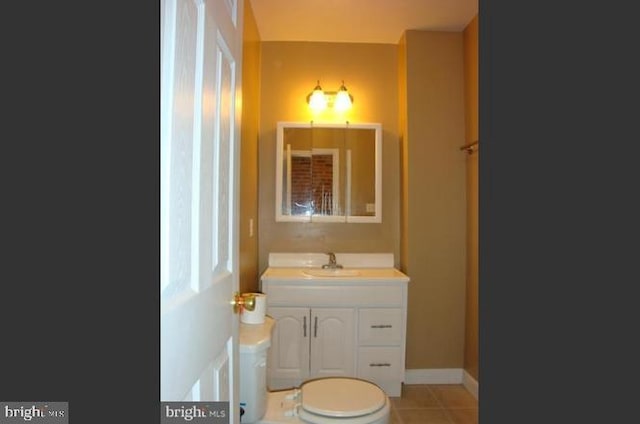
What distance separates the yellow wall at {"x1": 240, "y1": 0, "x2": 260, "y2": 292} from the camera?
6.94ft

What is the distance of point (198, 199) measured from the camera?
706 mm

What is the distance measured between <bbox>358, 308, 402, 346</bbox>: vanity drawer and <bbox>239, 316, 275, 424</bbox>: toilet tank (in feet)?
3.16

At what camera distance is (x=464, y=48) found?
105 inches

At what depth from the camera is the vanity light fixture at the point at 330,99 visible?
2695 mm

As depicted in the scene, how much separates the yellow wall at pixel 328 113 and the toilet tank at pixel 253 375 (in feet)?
4.33

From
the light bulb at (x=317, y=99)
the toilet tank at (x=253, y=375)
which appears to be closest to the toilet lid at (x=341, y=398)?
the toilet tank at (x=253, y=375)

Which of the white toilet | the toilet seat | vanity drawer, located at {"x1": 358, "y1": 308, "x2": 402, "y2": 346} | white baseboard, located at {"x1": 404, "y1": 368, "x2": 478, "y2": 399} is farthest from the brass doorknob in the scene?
white baseboard, located at {"x1": 404, "y1": 368, "x2": 478, "y2": 399}

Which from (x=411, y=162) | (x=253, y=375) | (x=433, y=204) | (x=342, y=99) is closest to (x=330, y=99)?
(x=342, y=99)

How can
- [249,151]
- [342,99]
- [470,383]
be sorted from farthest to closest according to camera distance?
[342,99] < [470,383] < [249,151]

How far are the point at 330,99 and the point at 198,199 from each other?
7.34ft

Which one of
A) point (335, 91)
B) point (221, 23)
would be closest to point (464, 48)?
point (335, 91)

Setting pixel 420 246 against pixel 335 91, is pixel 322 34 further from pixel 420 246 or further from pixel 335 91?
pixel 420 246

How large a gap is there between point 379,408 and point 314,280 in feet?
3.19

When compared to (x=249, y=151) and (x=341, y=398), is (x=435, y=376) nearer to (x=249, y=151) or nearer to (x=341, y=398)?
(x=341, y=398)
